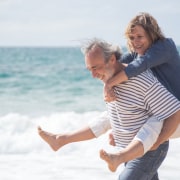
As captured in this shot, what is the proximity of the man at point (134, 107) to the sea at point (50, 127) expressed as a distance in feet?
9.98

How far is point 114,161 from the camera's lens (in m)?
2.59

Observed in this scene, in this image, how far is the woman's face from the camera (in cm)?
328

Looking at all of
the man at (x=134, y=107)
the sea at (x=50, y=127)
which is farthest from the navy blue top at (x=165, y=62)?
the sea at (x=50, y=127)

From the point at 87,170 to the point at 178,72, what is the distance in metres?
3.27

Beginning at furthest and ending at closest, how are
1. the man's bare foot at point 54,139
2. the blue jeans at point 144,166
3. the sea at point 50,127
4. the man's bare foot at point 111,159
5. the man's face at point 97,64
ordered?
the sea at point 50,127
the man's bare foot at point 54,139
the blue jeans at point 144,166
the man's face at point 97,64
the man's bare foot at point 111,159

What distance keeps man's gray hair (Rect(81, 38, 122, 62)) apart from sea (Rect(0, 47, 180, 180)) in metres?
3.28

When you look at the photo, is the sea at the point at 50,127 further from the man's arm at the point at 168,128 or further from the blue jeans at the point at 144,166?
the man's arm at the point at 168,128

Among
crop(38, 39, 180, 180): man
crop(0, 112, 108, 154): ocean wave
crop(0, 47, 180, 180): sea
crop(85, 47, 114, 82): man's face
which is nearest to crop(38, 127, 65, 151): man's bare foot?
crop(38, 39, 180, 180): man

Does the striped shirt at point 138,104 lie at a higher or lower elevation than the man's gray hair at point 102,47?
lower

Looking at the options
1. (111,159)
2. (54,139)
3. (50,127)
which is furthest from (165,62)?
(50,127)

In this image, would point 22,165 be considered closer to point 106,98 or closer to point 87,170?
point 87,170

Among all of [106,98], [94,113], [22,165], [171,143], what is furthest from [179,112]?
[94,113]

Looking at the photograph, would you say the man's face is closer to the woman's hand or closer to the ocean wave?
the woman's hand

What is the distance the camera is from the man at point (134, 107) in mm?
2787
